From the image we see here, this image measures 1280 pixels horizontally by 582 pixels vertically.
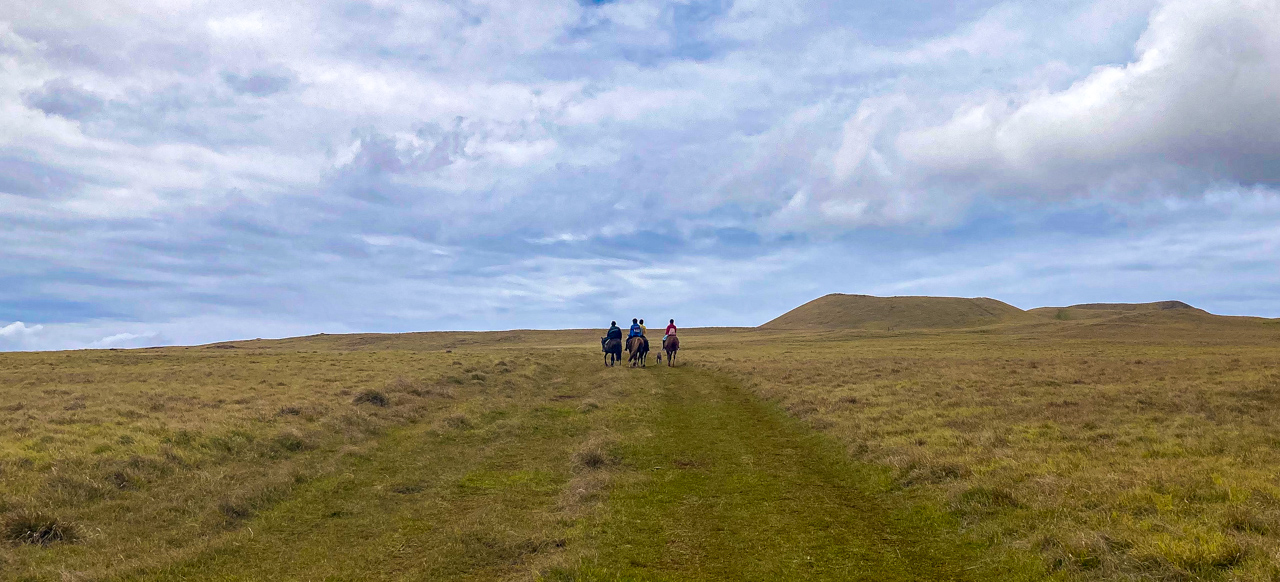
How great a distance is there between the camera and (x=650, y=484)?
43.6 feet

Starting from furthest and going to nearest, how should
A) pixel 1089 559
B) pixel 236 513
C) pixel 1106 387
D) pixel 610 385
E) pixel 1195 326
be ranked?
pixel 1195 326
pixel 610 385
pixel 1106 387
pixel 236 513
pixel 1089 559

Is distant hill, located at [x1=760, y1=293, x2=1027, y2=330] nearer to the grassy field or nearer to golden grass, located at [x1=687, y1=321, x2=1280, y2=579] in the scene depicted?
golden grass, located at [x1=687, y1=321, x2=1280, y2=579]

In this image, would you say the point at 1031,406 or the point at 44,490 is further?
the point at 1031,406

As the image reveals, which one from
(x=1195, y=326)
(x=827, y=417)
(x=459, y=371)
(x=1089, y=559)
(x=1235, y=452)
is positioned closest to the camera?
(x=1089, y=559)

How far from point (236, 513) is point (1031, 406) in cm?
2182

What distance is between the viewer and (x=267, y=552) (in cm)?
983

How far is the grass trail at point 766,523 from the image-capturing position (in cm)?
859

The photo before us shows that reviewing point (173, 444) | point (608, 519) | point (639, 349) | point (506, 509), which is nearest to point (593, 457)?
point (506, 509)

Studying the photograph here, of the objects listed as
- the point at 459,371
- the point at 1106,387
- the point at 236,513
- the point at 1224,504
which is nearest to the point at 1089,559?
the point at 1224,504

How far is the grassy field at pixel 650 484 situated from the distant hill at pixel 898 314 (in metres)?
137

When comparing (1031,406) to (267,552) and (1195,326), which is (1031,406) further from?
(1195,326)

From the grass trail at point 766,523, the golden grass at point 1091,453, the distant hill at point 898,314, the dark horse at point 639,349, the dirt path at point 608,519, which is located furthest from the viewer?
the distant hill at point 898,314

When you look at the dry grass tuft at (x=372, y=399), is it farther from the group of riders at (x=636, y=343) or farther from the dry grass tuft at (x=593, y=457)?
the group of riders at (x=636, y=343)

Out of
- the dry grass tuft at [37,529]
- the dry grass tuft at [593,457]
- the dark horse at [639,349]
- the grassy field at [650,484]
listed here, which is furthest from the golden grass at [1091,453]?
the dry grass tuft at [37,529]
